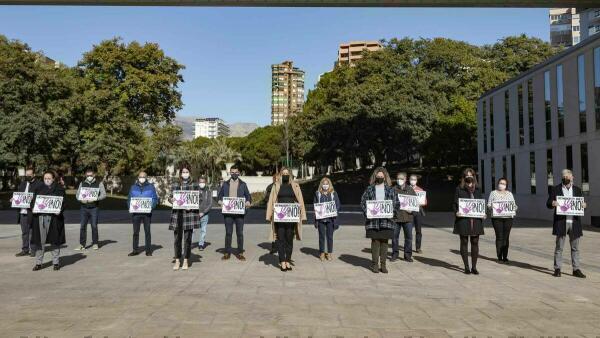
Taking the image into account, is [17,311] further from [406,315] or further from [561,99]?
[561,99]

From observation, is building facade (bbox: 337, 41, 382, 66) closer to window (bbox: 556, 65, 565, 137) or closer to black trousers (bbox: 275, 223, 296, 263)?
window (bbox: 556, 65, 565, 137)

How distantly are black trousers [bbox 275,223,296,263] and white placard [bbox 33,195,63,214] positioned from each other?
426 centimetres

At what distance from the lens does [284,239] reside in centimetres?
1010

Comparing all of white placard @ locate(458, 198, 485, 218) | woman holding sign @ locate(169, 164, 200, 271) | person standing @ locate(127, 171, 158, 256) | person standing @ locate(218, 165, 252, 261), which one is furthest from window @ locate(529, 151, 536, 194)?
woman holding sign @ locate(169, 164, 200, 271)

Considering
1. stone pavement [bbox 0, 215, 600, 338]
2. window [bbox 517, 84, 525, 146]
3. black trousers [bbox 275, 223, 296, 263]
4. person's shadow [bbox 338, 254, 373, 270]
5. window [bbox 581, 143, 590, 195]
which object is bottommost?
stone pavement [bbox 0, 215, 600, 338]

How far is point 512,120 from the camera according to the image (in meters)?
28.9

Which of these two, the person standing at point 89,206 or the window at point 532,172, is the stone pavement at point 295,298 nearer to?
the person standing at point 89,206

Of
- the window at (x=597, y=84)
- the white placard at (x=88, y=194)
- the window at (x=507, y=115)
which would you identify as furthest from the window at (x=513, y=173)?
the white placard at (x=88, y=194)

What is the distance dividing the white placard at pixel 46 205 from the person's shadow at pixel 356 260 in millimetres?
5919

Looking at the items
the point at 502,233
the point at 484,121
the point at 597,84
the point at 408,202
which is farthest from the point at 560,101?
the point at 408,202

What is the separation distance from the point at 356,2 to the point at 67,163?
4572 centimetres

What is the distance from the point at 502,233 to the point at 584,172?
42.0 ft

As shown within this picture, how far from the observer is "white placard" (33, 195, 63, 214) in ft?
32.5

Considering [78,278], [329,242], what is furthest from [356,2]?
[78,278]
